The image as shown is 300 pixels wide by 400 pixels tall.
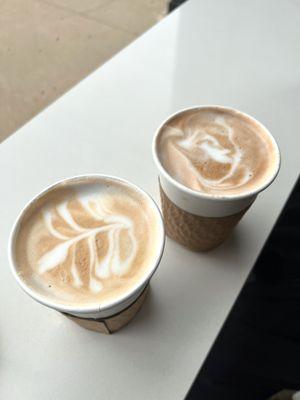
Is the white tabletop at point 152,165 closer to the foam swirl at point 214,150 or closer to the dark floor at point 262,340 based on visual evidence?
the foam swirl at point 214,150

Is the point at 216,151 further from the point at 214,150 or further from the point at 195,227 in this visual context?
the point at 195,227

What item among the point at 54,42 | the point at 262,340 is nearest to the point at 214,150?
the point at 262,340

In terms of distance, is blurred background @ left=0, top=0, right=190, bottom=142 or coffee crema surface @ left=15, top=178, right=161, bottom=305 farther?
blurred background @ left=0, top=0, right=190, bottom=142

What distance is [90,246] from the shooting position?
50 cm

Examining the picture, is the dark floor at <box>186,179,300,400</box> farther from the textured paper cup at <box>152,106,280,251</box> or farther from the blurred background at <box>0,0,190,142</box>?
the blurred background at <box>0,0,190,142</box>

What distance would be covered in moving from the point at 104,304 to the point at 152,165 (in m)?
0.40

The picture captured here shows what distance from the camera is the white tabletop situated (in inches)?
20.6

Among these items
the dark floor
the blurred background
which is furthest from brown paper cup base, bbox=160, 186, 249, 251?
the blurred background

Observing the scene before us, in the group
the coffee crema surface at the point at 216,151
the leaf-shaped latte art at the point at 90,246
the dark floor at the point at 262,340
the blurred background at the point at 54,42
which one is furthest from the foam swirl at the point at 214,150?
the blurred background at the point at 54,42

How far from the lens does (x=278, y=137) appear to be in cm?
83

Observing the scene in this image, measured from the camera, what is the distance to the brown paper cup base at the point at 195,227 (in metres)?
0.54

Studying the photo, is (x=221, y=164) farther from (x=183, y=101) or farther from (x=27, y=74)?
(x=27, y=74)

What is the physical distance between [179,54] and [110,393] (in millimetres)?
897

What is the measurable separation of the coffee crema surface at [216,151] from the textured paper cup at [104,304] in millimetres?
94
